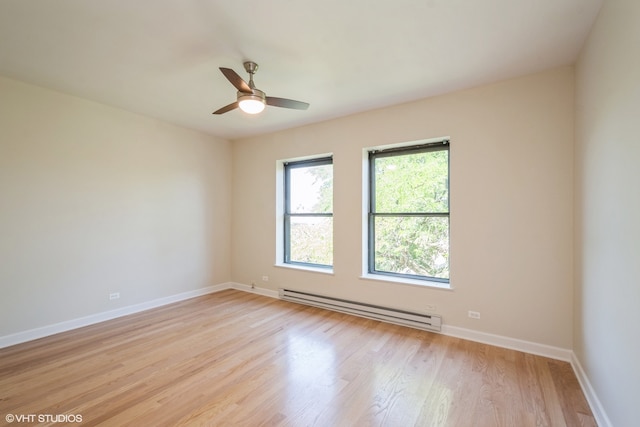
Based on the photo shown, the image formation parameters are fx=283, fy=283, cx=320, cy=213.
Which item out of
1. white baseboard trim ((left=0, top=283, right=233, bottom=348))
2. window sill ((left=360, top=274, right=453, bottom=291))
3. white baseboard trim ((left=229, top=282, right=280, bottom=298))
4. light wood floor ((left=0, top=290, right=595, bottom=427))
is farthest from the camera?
white baseboard trim ((left=229, top=282, right=280, bottom=298))

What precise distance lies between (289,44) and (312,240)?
2884mm

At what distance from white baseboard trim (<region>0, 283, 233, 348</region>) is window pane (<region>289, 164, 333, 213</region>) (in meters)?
2.21

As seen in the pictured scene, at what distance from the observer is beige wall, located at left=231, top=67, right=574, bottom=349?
2.65 m

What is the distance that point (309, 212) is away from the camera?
4.57 m

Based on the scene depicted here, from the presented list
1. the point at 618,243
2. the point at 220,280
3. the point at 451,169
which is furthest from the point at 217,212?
the point at 618,243

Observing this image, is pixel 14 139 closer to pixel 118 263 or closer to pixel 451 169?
pixel 118 263

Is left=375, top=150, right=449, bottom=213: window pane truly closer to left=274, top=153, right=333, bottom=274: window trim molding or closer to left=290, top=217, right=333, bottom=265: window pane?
left=290, top=217, right=333, bottom=265: window pane

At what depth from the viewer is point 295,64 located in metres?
2.64

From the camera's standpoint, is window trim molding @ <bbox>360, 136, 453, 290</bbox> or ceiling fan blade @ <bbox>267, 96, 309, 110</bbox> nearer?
ceiling fan blade @ <bbox>267, 96, 309, 110</bbox>

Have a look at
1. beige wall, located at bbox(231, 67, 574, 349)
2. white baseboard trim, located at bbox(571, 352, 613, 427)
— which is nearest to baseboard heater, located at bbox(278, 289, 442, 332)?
beige wall, located at bbox(231, 67, 574, 349)

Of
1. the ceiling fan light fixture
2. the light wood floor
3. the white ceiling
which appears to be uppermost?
the white ceiling

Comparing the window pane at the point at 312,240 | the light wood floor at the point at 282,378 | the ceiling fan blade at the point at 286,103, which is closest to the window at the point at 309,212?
the window pane at the point at 312,240

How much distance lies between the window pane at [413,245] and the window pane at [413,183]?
159 mm

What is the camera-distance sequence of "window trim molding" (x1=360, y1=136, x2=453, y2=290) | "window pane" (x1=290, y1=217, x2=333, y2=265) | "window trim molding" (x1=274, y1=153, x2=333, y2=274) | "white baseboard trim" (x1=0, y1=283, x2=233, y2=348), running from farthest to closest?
"window trim molding" (x1=274, y1=153, x2=333, y2=274) < "window pane" (x1=290, y1=217, x2=333, y2=265) < "window trim molding" (x1=360, y1=136, x2=453, y2=290) < "white baseboard trim" (x1=0, y1=283, x2=233, y2=348)
